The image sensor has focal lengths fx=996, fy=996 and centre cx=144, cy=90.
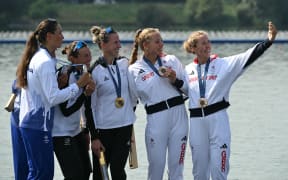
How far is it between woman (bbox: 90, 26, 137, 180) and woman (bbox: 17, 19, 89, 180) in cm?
52

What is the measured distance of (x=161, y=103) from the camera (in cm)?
952

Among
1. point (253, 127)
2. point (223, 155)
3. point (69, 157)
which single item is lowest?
point (253, 127)

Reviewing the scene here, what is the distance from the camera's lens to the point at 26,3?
6538 centimetres

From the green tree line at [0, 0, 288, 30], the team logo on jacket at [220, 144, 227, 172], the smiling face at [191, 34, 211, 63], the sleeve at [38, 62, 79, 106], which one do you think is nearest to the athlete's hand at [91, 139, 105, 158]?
the sleeve at [38, 62, 79, 106]

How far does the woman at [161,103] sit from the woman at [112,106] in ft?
1.11

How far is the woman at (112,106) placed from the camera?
30.1 ft

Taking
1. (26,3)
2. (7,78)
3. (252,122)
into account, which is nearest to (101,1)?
(26,3)

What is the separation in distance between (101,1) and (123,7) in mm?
6226

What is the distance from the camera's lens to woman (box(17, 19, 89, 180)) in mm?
8445

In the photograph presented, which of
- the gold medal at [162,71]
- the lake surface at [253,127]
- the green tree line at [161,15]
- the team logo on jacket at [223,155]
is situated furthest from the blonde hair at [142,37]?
the green tree line at [161,15]

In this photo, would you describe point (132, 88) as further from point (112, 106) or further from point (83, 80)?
point (83, 80)

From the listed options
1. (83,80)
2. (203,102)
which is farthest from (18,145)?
(203,102)

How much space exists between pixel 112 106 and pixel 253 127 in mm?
9334

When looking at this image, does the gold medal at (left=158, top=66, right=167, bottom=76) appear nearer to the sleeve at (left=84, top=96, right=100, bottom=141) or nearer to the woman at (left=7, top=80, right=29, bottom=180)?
the sleeve at (left=84, top=96, right=100, bottom=141)
